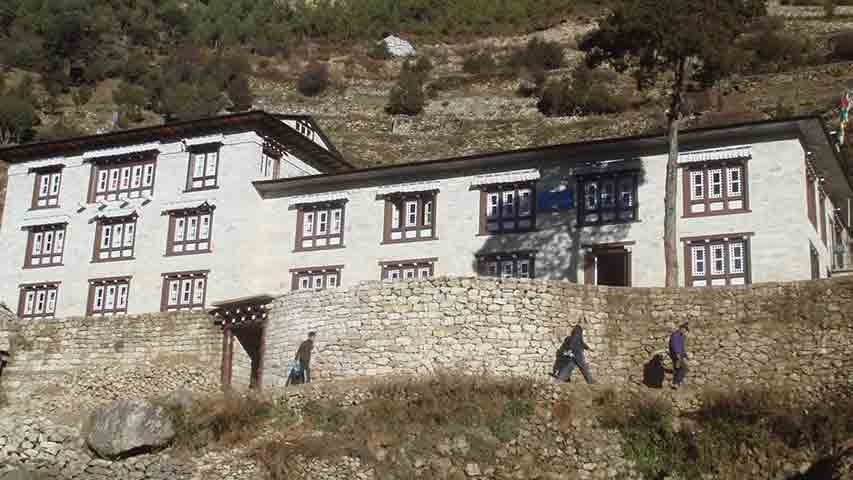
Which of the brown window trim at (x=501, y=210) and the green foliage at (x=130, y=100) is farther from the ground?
the green foliage at (x=130, y=100)

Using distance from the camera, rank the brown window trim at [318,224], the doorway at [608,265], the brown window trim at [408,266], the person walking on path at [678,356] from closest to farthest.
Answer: the person walking on path at [678,356] → the doorway at [608,265] → the brown window trim at [408,266] → the brown window trim at [318,224]

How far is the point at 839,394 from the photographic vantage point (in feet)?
91.5

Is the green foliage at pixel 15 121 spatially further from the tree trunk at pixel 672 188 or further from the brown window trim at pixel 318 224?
the tree trunk at pixel 672 188

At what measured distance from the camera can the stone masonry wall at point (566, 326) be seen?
97.8 feet

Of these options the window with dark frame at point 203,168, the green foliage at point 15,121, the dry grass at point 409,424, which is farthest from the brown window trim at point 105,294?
the green foliage at point 15,121

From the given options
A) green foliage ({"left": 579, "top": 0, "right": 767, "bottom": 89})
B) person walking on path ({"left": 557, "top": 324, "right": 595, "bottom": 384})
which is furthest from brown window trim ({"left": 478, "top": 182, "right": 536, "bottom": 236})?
person walking on path ({"left": 557, "top": 324, "right": 595, "bottom": 384})

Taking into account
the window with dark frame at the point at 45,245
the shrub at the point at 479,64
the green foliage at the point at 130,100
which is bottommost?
the window with dark frame at the point at 45,245

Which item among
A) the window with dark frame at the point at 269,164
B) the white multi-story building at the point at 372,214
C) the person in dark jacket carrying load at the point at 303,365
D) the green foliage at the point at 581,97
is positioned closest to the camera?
the person in dark jacket carrying load at the point at 303,365

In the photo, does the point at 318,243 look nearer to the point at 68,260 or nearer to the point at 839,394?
the point at 68,260

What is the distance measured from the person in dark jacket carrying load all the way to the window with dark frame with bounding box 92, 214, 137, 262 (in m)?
17.5

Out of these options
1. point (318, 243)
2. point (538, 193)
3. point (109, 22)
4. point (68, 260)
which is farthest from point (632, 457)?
point (109, 22)

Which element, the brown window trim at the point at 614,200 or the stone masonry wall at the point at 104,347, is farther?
the brown window trim at the point at 614,200

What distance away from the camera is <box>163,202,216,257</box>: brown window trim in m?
47.1

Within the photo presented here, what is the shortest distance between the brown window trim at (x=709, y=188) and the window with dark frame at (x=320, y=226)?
14049mm
